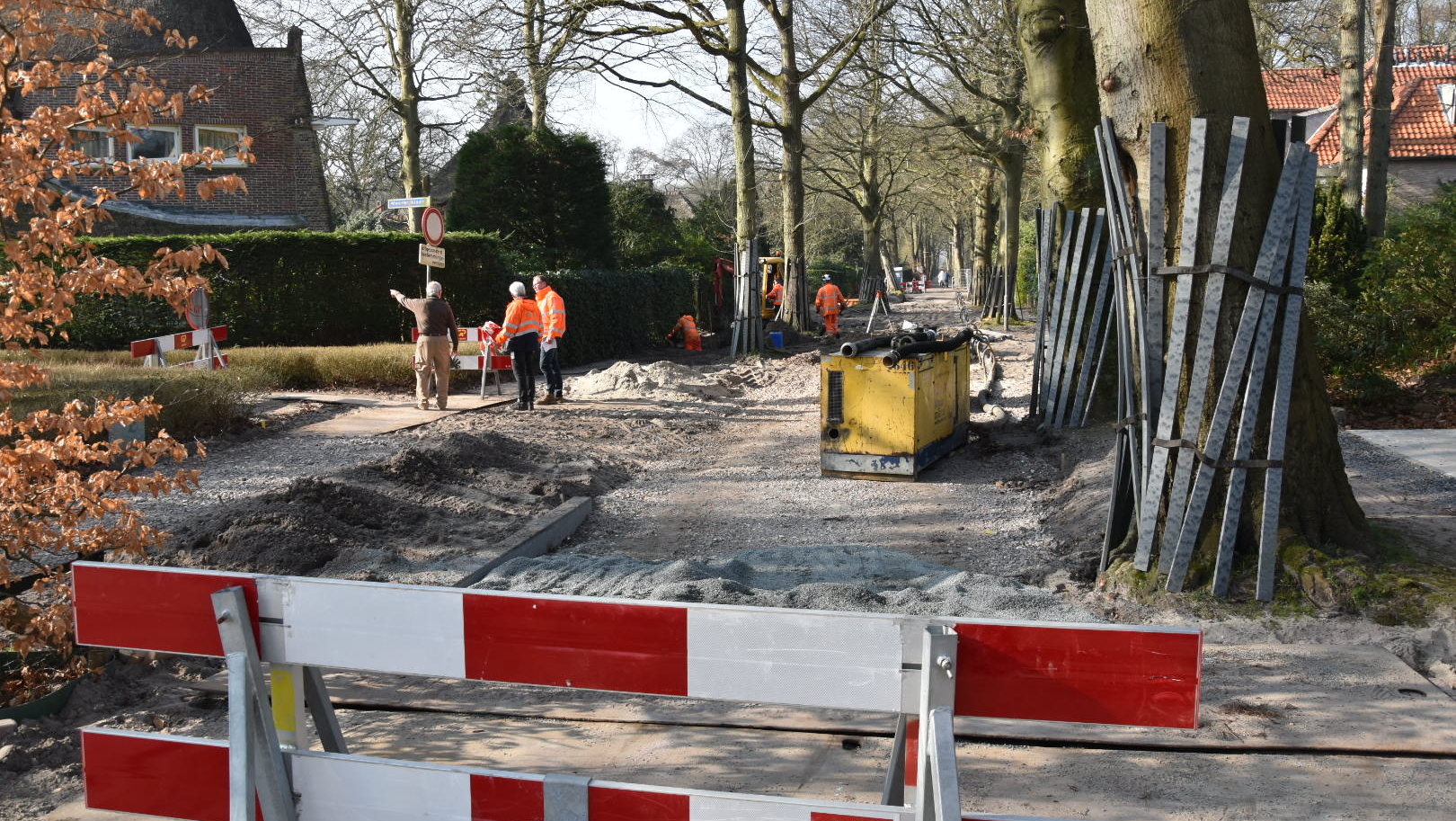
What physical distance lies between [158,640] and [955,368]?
31.3ft

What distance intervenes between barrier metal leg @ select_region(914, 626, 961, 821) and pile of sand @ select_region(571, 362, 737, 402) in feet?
46.8

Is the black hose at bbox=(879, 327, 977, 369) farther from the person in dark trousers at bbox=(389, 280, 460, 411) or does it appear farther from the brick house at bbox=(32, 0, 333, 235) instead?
the brick house at bbox=(32, 0, 333, 235)

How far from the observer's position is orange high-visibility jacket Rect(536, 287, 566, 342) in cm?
1592

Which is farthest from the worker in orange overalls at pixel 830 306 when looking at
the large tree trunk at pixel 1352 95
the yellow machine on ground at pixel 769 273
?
the large tree trunk at pixel 1352 95

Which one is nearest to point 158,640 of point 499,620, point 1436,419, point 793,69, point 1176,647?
point 499,620

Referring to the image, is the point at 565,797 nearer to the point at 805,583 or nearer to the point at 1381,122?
the point at 805,583

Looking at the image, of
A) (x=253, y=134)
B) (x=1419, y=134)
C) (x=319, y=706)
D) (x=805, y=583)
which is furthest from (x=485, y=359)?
(x=1419, y=134)

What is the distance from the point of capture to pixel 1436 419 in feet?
40.3

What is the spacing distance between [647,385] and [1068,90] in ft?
25.1

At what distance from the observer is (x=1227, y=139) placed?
626 centimetres

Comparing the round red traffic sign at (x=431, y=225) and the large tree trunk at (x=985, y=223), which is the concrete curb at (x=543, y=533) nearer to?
the round red traffic sign at (x=431, y=225)

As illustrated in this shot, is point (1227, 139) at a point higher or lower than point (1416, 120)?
lower

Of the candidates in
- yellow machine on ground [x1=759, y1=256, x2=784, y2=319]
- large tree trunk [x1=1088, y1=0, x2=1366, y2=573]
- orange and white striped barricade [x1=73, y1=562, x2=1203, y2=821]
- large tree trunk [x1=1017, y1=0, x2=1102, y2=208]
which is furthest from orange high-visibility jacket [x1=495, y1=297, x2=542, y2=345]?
yellow machine on ground [x1=759, y1=256, x2=784, y2=319]

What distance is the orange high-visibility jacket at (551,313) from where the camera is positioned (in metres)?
15.9
